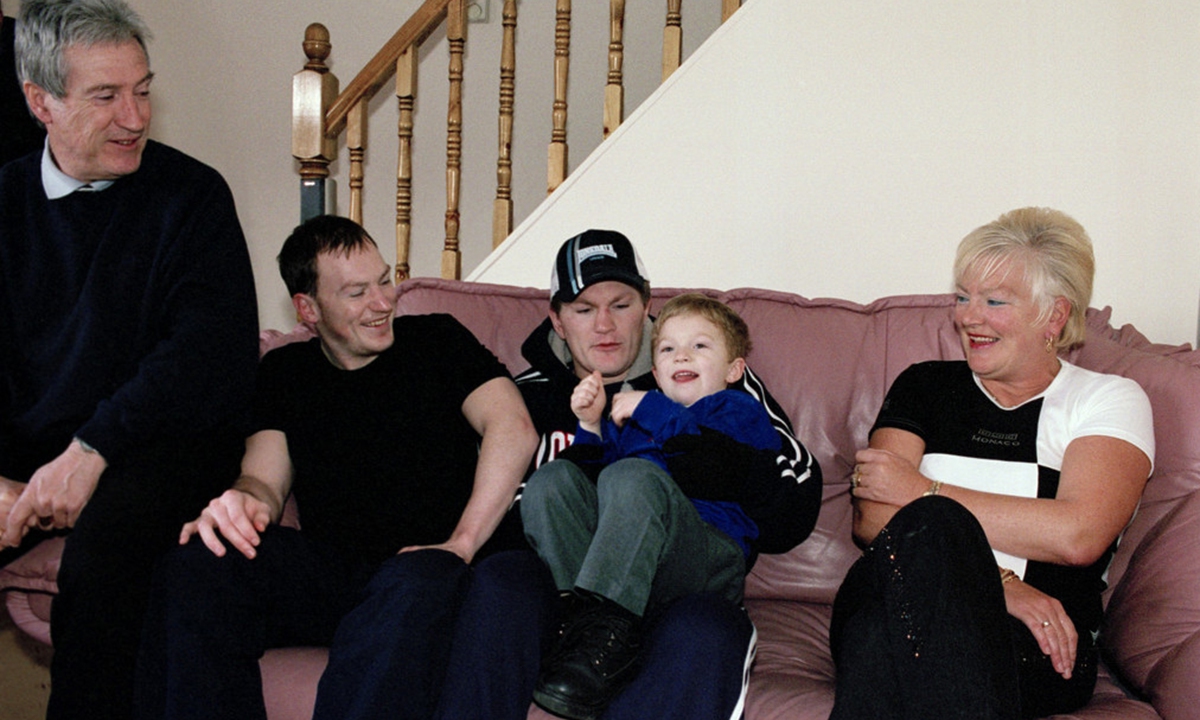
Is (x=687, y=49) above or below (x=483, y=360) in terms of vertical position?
above

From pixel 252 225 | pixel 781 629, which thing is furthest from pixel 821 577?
pixel 252 225

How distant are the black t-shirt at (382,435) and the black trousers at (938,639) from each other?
0.79 m

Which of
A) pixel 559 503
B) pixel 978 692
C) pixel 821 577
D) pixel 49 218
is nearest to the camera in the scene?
pixel 978 692

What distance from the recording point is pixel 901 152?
8.94 ft

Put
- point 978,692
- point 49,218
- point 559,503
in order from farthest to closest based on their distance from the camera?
point 49,218
point 559,503
point 978,692

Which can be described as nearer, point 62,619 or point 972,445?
point 62,619

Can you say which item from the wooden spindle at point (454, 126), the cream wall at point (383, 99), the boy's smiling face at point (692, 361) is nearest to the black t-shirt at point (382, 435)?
the boy's smiling face at point (692, 361)

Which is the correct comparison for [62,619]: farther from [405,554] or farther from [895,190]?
[895,190]

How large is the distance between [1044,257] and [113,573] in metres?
1.58

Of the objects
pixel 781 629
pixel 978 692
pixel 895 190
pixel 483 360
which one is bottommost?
pixel 781 629

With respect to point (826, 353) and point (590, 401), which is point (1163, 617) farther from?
point (590, 401)

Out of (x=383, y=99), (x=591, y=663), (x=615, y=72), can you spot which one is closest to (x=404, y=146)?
(x=615, y=72)

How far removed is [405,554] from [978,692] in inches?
34.2

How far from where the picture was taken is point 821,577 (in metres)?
2.02
